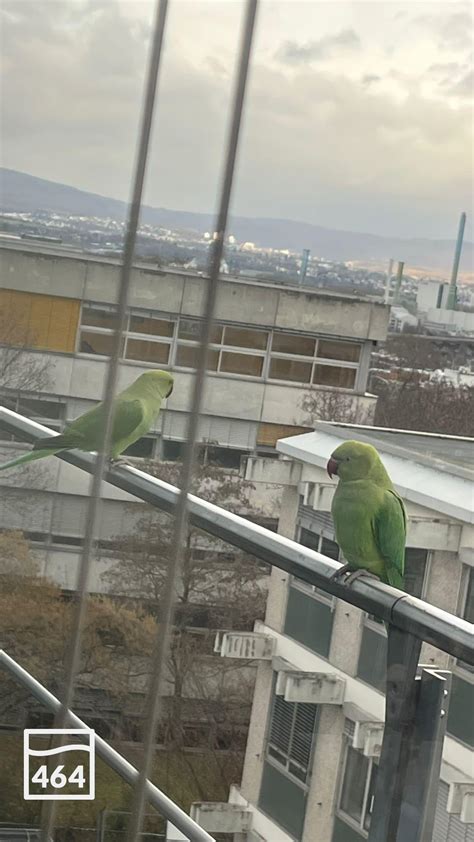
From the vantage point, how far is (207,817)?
2076 mm

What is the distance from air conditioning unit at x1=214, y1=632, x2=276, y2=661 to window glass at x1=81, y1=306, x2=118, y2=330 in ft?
1.84

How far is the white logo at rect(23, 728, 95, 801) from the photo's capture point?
2.19m

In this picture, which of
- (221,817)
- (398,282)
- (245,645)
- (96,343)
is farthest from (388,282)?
(221,817)

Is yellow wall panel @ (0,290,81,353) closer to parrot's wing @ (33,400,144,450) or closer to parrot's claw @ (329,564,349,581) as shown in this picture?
parrot's wing @ (33,400,144,450)

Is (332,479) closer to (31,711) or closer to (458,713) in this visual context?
(458,713)

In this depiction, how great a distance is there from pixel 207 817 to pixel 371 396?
30.0 inches

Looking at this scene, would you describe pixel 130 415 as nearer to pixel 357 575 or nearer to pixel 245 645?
pixel 245 645

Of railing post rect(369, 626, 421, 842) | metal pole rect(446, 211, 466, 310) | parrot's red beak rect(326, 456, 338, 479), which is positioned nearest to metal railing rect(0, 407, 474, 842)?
railing post rect(369, 626, 421, 842)

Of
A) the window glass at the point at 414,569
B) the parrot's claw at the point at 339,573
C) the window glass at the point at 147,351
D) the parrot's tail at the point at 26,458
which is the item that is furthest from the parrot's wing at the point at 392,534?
→ the parrot's tail at the point at 26,458

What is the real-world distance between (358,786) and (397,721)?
1.97 feet

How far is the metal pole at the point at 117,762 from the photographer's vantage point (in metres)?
2.01

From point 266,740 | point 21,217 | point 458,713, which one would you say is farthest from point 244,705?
point 21,217

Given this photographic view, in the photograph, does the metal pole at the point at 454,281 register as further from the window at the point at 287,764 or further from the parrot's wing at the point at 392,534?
the window at the point at 287,764

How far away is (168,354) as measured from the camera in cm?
209
